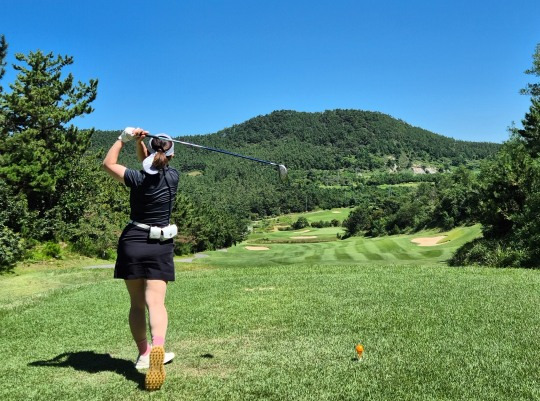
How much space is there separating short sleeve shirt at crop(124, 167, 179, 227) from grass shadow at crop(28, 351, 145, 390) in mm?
1606

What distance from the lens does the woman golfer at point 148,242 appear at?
4941 millimetres

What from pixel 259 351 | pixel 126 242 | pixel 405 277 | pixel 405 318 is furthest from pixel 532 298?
pixel 126 242

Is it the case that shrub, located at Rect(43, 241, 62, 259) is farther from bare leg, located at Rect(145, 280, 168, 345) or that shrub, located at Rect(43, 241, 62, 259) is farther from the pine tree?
bare leg, located at Rect(145, 280, 168, 345)

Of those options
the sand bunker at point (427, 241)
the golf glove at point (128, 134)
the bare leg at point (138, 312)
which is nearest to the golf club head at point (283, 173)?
the golf glove at point (128, 134)

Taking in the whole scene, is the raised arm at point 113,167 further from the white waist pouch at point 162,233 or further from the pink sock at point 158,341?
the pink sock at point 158,341

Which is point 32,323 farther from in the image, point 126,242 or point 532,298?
point 532,298

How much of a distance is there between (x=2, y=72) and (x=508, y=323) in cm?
3137

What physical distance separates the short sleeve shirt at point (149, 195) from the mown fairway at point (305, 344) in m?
1.63

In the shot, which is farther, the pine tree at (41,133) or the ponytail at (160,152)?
the pine tree at (41,133)

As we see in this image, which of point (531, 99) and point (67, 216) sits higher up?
point (531, 99)

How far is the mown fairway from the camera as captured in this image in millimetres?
4184

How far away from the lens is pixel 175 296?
410 inches

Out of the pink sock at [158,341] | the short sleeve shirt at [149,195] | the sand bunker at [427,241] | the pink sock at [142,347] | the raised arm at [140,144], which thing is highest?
the raised arm at [140,144]

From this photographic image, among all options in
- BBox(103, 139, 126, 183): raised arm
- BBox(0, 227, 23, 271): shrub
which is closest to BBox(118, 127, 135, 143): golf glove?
BBox(103, 139, 126, 183): raised arm
